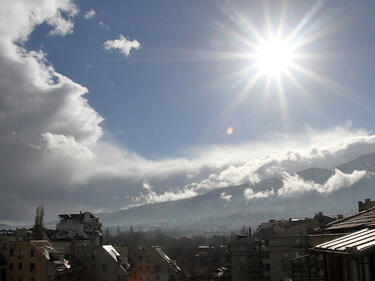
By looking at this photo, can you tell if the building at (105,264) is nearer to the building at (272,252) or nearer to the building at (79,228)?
the building at (272,252)

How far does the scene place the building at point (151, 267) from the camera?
250 ft

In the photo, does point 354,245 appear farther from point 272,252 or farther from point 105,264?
point 105,264

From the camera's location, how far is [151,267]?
76562 millimetres

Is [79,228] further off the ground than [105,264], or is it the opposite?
[79,228]

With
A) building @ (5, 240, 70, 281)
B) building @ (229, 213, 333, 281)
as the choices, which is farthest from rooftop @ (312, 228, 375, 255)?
building @ (5, 240, 70, 281)

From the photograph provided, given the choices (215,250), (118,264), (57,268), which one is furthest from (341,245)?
(215,250)

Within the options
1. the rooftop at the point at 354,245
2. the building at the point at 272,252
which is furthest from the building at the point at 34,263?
the rooftop at the point at 354,245

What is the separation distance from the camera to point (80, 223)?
109000mm

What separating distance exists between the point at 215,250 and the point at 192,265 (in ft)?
63.7

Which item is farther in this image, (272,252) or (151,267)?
(151,267)

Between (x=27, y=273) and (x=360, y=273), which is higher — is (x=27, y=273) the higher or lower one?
the lower one

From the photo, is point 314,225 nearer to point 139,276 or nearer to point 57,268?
point 139,276

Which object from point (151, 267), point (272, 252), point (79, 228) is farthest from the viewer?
point (79, 228)

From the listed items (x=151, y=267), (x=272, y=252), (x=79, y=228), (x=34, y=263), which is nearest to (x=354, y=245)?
(x=34, y=263)
